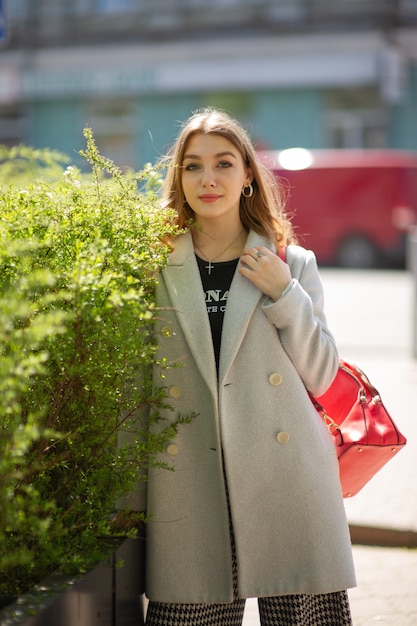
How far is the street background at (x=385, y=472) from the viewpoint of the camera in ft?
13.8

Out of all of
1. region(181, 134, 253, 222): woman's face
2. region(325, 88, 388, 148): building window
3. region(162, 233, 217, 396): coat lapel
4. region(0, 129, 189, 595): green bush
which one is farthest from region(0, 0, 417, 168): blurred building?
region(0, 129, 189, 595): green bush

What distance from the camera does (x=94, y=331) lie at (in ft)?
8.07

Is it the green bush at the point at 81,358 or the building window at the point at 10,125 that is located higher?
the building window at the point at 10,125

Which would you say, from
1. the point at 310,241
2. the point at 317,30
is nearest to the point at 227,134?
the point at 310,241

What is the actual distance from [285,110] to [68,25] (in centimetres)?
616

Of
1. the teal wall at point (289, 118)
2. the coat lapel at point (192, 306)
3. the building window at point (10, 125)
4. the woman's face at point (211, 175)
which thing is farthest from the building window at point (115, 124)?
the coat lapel at point (192, 306)

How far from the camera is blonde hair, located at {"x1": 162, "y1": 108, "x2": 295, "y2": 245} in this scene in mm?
3098

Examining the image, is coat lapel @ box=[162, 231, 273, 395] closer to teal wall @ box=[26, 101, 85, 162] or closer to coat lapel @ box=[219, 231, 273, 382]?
coat lapel @ box=[219, 231, 273, 382]

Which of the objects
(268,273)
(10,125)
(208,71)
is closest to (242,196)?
(268,273)

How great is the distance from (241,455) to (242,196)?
0.86 m

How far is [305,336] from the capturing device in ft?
9.44

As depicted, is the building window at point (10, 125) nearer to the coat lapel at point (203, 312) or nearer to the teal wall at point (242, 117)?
the teal wall at point (242, 117)

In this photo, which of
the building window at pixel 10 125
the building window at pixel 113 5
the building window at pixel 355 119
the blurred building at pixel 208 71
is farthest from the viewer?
the building window at pixel 10 125

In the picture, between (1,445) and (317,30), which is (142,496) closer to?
(1,445)
